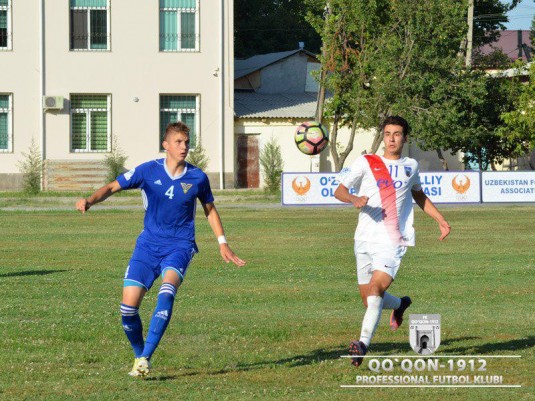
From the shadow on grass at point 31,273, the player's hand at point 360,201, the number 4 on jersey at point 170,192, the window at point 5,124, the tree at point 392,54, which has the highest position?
the tree at point 392,54

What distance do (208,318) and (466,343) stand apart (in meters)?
3.40

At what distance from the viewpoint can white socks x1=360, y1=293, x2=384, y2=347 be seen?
9867 mm

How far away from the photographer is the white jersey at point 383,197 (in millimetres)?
10117

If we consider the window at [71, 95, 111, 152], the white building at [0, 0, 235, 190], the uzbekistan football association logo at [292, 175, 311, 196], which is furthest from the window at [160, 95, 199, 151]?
the uzbekistan football association logo at [292, 175, 311, 196]

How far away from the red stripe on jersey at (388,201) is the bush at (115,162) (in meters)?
38.8

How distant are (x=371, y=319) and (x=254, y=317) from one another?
3.70 m

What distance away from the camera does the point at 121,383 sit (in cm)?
916

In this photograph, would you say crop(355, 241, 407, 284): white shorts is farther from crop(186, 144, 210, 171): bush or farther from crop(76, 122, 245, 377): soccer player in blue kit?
crop(186, 144, 210, 171): bush

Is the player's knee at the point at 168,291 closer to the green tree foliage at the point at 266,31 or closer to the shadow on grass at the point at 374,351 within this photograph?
the shadow on grass at the point at 374,351

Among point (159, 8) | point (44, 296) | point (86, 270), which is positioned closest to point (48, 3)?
point (159, 8)

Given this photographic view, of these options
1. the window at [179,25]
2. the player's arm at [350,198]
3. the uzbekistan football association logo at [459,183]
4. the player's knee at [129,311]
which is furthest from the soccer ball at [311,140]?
the player's knee at [129,311]

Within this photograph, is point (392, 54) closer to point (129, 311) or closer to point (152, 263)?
point (152, 263)

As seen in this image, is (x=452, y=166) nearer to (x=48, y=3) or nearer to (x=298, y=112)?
(x=298, y=112)

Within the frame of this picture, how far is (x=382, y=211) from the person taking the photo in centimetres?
1014
